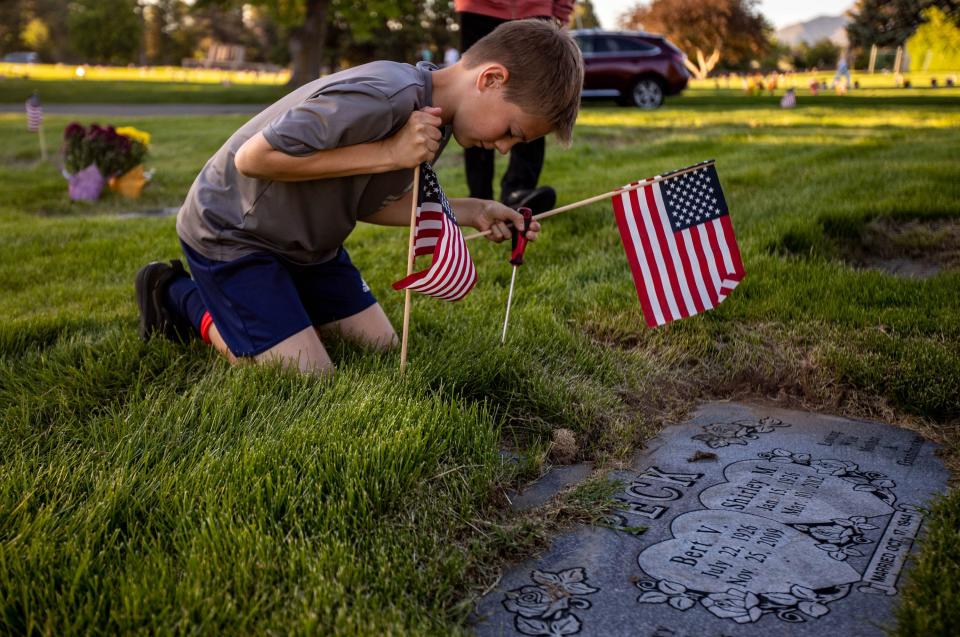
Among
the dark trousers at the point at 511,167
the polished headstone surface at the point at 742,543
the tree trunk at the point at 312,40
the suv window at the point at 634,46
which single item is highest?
the tree trunk at the point at 312,40

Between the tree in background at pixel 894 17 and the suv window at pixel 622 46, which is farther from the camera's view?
the tree in background at pixel 894 17

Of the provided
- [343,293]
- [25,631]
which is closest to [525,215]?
[343,293]

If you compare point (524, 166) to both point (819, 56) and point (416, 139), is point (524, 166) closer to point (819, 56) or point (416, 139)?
point (416, 139)

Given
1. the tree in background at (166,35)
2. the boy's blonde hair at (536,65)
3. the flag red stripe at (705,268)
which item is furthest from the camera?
the tree in background at (166,35)

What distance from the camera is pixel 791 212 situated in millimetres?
4695

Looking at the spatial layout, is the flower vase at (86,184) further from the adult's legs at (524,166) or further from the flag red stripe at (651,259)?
the flag red stripe at (651,259)

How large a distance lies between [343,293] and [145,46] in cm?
6063

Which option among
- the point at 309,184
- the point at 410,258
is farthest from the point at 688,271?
the point at 309,184

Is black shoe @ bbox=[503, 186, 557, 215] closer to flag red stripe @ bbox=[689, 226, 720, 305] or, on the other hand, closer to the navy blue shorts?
flag red stripe @ bbox=[689, 226, 720, 305]

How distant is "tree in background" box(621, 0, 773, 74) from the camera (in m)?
37.1

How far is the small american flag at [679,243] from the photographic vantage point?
278 centimetres

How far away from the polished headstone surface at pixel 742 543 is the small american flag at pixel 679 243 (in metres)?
0.49

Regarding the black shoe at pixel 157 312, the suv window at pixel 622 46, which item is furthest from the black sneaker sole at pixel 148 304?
the suv window at pixel 622 46

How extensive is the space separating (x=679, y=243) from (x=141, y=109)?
57.5 ft
